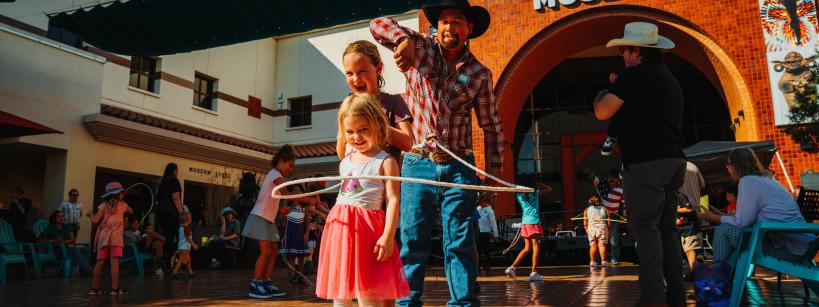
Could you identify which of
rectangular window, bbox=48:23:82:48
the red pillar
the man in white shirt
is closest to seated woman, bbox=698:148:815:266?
the man in white shirt

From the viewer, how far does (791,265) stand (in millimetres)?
3617

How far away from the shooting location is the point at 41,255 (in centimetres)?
1030

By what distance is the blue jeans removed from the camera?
3059 millimetres

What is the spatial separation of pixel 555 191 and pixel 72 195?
46.7ft

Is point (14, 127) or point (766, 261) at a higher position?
point (14, 127)

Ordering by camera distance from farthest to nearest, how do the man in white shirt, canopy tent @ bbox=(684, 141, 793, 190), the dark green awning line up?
canopy tent @ bbox=(684, 141, 793, 190)
the man in white shirt
the dark green awning

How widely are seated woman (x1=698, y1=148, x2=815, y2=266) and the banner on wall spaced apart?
9697 millimetres

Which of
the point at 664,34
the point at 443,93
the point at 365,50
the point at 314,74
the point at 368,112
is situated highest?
the point at 314,74

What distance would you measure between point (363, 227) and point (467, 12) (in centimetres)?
147

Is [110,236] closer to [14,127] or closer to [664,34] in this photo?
[14,127]

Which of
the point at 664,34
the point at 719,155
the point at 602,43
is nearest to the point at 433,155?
the point at 719,155

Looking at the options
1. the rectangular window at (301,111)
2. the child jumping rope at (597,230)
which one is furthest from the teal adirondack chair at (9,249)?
the rectangular window at (301,111)

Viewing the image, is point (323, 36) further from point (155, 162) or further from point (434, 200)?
point (434, 200)

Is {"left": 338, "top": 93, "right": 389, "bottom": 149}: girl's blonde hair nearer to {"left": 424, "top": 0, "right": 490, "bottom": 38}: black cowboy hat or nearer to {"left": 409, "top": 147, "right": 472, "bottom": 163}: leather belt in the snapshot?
{"left": 409, "top": 147, "right": 472, "bottom": 163}: leather belt
